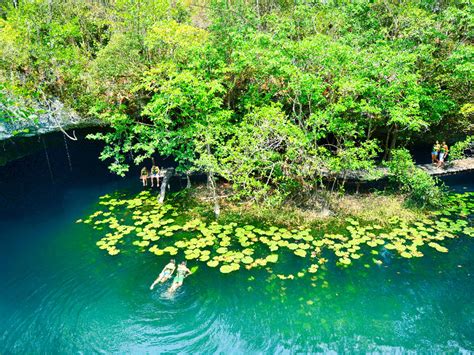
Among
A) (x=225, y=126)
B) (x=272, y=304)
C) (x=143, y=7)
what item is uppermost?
(x=143, y=7)

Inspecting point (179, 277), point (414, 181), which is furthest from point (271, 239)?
point (414, 181)

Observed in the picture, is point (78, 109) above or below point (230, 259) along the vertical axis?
above

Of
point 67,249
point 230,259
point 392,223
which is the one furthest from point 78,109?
point 392,223

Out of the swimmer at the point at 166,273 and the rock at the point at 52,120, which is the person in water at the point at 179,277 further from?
the rock at the point at 52,120

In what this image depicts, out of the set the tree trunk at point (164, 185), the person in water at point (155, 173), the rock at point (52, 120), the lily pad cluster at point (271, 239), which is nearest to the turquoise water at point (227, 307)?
the lily pad cluster at point (271, 239)

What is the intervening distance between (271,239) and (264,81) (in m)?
6.87

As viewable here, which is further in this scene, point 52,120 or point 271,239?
point 52,120

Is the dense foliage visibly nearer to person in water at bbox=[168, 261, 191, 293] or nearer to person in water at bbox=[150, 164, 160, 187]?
person in water at bbox=[150, 164, 160, 187]

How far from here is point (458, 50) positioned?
46.1 ft

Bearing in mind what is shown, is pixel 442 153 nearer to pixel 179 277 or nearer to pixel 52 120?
pixel 179 277

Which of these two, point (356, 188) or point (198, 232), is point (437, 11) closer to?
point (356, 188)

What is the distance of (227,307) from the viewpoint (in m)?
8.77

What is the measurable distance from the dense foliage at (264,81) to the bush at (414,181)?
111cm

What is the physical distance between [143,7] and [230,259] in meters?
11.1
